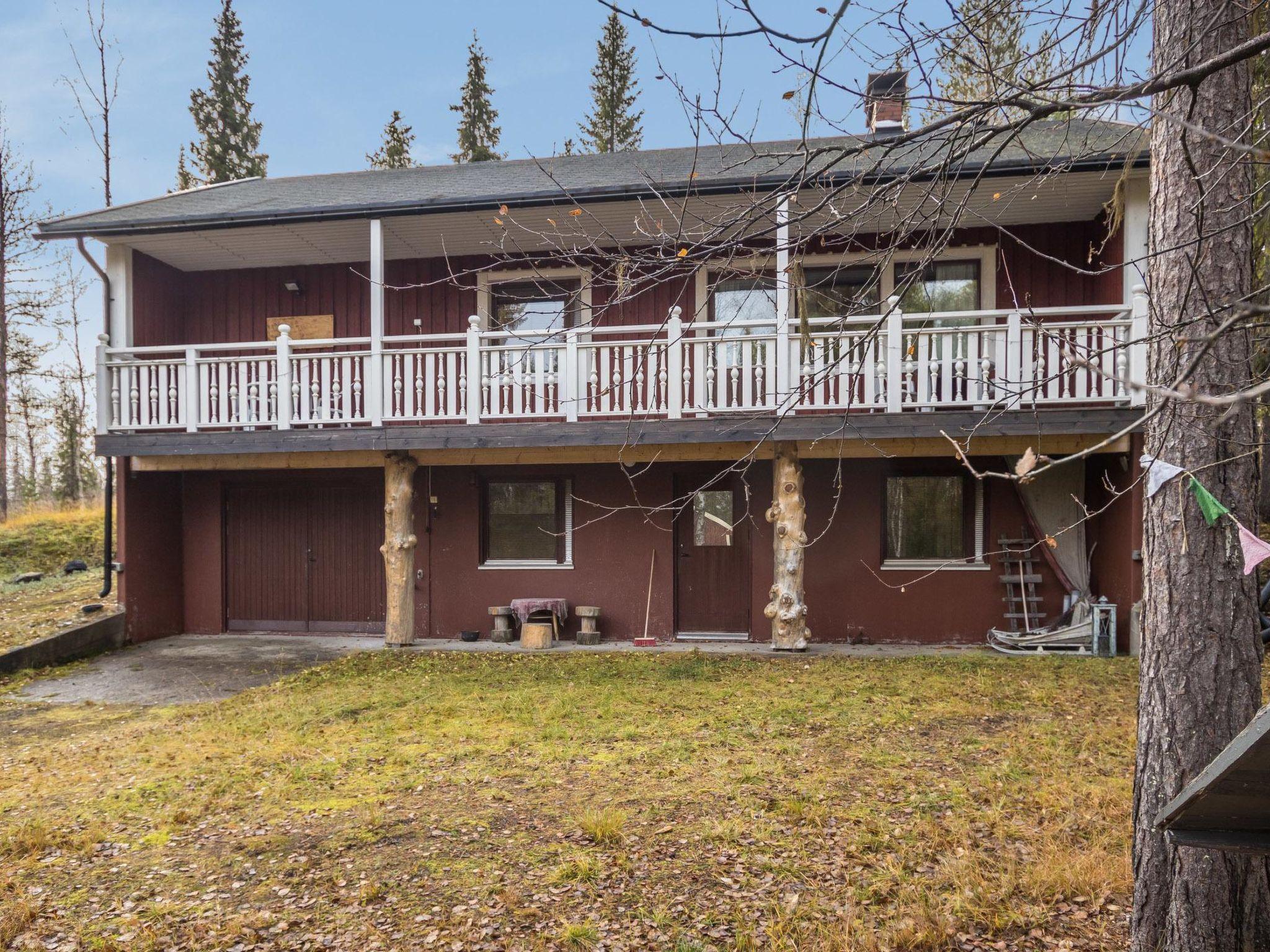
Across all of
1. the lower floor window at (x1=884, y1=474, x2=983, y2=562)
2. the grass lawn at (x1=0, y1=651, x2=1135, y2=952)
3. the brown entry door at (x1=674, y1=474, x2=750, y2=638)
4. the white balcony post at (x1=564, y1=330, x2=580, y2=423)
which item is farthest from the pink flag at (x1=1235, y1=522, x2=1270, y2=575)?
→ the brown entry door at (x1=674, y1=474, x2=750, y2=638)

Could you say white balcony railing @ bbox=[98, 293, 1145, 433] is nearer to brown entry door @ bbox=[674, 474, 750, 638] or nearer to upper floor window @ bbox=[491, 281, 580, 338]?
upper floor window @ bbox=[491, 281, 580, 338]

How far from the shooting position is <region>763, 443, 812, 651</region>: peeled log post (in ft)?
30.7

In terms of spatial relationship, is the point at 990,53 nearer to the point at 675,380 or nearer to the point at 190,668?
the point at 675,380

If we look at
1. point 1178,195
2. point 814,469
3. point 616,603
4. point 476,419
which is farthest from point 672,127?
point 616,603

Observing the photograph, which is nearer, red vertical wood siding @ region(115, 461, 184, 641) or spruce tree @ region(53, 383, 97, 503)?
red vertical wood siding @ region(115, 461, 184, 641)

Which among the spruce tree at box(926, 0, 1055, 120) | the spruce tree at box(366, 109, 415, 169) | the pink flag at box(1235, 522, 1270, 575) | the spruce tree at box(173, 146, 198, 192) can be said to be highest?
the spruce tree at box(366, 109, 415, 169)

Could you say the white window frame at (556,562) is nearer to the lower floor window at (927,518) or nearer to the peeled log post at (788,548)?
the peeled log post at (788,548)

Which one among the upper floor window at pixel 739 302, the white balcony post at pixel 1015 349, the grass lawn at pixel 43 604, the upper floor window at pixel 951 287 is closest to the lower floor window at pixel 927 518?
the white balcony post at pixel 1015 349

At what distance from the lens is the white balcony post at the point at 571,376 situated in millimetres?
9023

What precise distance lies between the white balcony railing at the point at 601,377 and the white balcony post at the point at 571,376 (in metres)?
0.02

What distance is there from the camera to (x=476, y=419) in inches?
367

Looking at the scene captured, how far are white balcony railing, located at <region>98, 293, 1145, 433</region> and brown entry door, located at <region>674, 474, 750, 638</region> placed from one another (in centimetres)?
186

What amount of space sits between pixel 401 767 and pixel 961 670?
5.79 metres

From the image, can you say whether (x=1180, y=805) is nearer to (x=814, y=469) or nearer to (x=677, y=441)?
(x=677, y=441)
